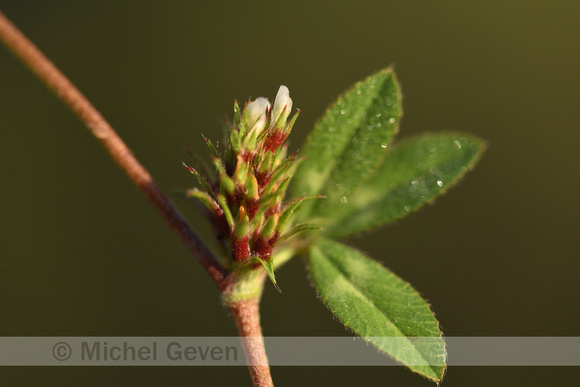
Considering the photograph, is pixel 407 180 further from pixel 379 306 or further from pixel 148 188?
pixel 148 188

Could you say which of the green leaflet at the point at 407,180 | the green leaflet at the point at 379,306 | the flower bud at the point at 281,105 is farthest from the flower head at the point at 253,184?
the green leaflet at the point at 407,180

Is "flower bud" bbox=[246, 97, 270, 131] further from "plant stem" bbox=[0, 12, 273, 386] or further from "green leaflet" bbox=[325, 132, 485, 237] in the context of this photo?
"green leaflet" bbox=[325, 132, 485, 237]

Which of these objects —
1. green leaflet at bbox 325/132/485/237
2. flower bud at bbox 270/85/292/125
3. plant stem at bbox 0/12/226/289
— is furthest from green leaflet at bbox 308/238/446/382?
flower bud at bbox 270/85/292/125

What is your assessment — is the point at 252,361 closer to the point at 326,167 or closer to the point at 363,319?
the point at 363,319

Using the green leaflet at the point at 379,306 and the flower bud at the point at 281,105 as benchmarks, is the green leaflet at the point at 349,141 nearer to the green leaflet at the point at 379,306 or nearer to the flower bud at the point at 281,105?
the green leaflet at the point at 379,306

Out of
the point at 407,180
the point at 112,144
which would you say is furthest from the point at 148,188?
the point at 407,180
